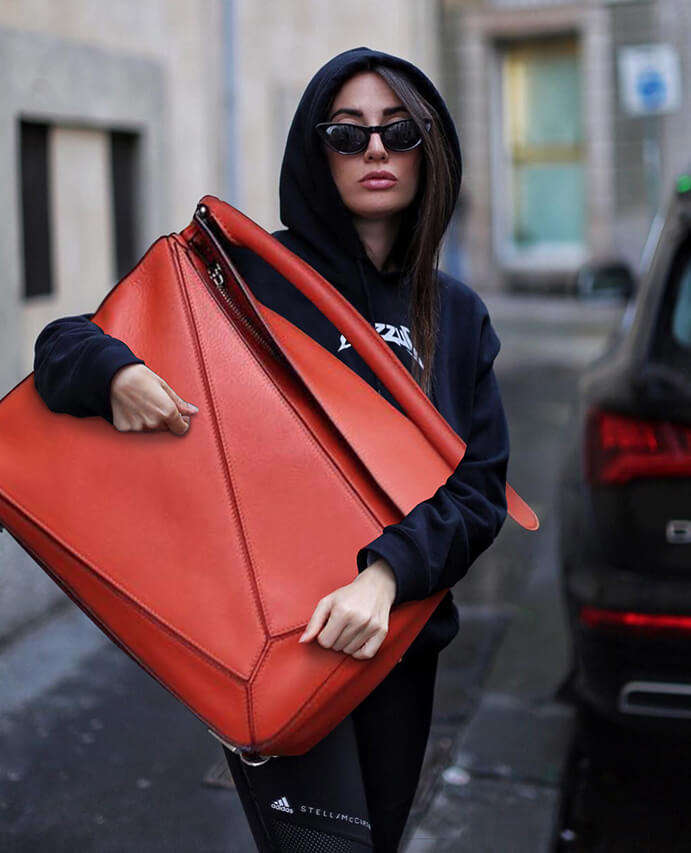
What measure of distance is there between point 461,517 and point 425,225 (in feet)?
1.63

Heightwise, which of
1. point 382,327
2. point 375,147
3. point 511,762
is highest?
point 375,147

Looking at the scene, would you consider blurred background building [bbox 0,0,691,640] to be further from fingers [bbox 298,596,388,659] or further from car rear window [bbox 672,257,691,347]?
fingers [bbox 298,596,388,659]

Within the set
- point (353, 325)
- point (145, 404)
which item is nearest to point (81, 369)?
point (145, 404)

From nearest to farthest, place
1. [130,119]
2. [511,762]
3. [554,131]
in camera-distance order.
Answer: [511,762]
[130,119]
[554,131]

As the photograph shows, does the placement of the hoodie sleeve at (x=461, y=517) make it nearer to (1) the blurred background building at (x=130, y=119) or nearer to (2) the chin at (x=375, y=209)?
(2) the chin at (x=375, y=209)

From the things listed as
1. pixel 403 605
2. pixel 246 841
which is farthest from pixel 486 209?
pixel 403 605

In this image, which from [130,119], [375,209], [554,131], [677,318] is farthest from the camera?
[554,131]

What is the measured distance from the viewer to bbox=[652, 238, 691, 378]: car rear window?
333cm

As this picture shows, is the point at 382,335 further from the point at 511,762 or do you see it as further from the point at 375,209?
the point at 511,762

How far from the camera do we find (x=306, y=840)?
1.92m

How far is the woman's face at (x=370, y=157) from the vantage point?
1.93 m

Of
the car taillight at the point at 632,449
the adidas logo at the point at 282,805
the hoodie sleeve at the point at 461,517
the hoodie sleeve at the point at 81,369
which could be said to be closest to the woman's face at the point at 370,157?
the hoodie sleeve at the point at 461,517

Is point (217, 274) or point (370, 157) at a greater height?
point (370, 157)

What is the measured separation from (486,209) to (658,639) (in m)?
15.4
